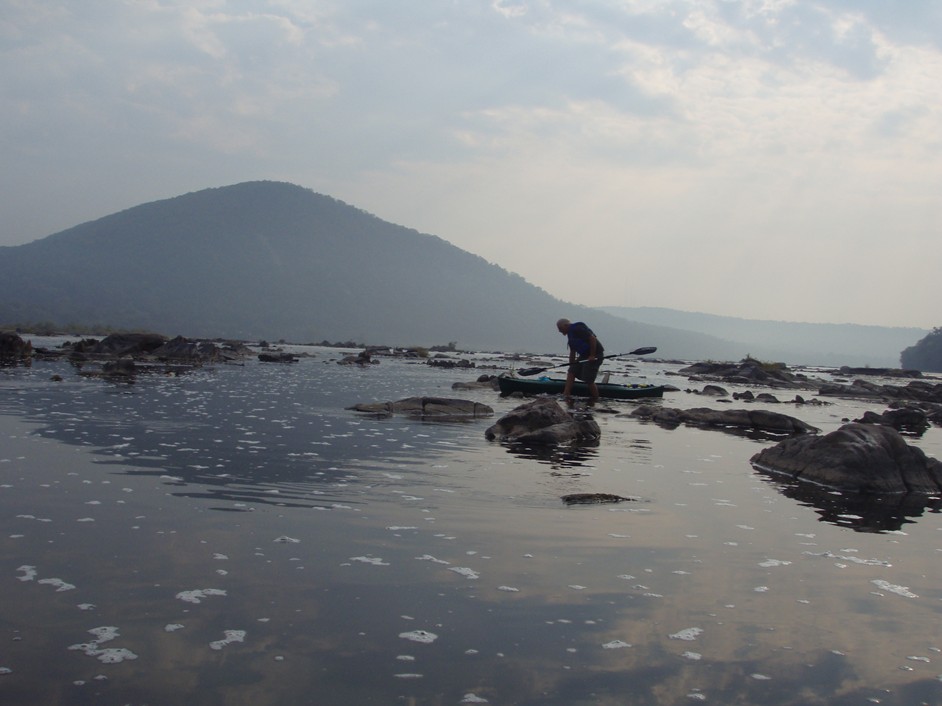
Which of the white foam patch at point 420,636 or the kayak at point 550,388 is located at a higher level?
the kayak at point 550,388

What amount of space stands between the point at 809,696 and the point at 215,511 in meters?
7.57

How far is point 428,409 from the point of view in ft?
83.5

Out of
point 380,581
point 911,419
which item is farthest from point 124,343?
point 380,581

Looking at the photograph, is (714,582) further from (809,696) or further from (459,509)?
(459,509)

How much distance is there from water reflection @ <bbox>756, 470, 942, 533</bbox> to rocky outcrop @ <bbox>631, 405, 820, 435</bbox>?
11201mm

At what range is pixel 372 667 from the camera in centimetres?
589

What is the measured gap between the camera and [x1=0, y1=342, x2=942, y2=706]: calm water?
5750 mm

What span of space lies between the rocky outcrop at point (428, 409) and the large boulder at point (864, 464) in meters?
11.2

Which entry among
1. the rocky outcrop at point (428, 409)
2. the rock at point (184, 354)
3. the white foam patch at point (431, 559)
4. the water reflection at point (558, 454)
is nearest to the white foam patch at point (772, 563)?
the white foam patch at point (431, 559)

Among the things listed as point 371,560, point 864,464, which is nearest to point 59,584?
point 371,560

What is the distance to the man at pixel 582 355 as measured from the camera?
32.4m

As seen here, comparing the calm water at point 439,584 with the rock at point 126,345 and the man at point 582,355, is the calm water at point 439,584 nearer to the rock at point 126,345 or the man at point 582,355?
the man at point 582,355

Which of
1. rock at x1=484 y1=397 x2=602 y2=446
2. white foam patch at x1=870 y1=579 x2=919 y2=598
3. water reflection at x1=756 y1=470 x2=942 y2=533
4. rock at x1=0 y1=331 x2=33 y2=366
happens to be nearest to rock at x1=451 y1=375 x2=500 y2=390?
rock at x1=484 y1=397 x2=602 y2=446

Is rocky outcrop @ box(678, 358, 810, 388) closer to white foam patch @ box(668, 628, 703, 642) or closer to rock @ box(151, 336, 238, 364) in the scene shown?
rock @ box(151, 336, 238, 364)
